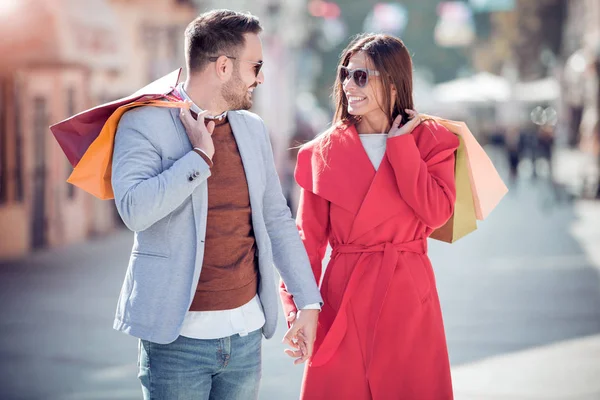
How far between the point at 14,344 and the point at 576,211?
1381cm

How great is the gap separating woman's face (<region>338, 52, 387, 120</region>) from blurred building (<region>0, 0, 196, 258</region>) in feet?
29.6

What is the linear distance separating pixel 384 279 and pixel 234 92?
989 millimetres

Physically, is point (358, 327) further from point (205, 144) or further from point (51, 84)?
point (51, 84)

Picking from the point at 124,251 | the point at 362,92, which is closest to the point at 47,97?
the point at 124,251

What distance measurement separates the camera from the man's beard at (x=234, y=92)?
3400mm

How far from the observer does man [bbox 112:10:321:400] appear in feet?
10.4

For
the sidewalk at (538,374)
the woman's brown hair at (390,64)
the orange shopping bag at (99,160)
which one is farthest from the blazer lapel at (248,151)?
the sidewalk at (538,374)

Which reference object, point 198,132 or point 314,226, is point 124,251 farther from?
point 198,132

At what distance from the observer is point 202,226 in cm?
322

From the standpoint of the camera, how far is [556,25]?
42.9 metres

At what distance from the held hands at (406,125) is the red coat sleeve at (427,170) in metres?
0.03

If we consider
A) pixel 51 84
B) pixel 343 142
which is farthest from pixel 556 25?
pixel 343 142

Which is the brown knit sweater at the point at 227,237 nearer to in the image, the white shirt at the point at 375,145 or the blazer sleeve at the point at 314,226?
the blazer sleeve at the point at 314,226

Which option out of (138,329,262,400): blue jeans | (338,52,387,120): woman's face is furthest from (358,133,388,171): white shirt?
(138,329,262,400): blue jeans
